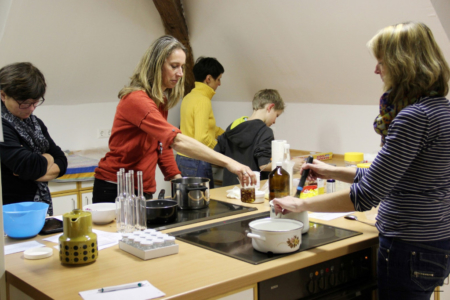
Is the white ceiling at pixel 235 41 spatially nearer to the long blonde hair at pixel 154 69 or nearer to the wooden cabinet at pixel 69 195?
the wooden cabinet at pixel 69 195

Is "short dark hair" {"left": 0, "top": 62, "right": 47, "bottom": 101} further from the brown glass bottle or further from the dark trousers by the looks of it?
the brown glass bottle

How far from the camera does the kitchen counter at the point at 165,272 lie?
126 centimetres

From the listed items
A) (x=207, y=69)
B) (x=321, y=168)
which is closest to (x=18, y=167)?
(x=321, y=168)

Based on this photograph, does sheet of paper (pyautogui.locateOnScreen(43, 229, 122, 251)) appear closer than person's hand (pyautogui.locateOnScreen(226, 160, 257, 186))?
Yes

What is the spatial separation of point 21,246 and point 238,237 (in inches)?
29.2

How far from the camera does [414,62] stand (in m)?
1.38

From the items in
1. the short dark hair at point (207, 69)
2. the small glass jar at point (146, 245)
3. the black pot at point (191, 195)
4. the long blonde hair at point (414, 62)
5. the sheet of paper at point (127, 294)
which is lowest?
the sheet of paper at point (127, 294)

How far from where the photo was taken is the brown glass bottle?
197 cm

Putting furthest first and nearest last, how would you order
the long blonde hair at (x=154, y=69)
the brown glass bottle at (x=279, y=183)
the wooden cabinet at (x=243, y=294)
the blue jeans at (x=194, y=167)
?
the blue jeans at (x=194, y=167) → the long blonde hair at (x=154, y=69) → the brown glass bottle at (x=279, y=183) → the wooden cabinet at (x=243, y=294)

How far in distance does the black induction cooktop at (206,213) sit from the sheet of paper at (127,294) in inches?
22.7

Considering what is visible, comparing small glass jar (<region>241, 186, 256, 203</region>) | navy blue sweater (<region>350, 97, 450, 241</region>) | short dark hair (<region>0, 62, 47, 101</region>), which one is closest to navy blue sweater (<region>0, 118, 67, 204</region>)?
short dark hair (<region>0, 62, 47, 101</region>)

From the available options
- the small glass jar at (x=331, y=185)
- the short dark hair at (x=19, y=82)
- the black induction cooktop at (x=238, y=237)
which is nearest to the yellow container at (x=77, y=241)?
the black induction cooktop at (x=238, y=237)

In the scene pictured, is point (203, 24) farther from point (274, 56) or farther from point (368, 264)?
point (368, 264)

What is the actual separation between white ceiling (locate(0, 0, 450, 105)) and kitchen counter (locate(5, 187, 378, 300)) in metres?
2.01
